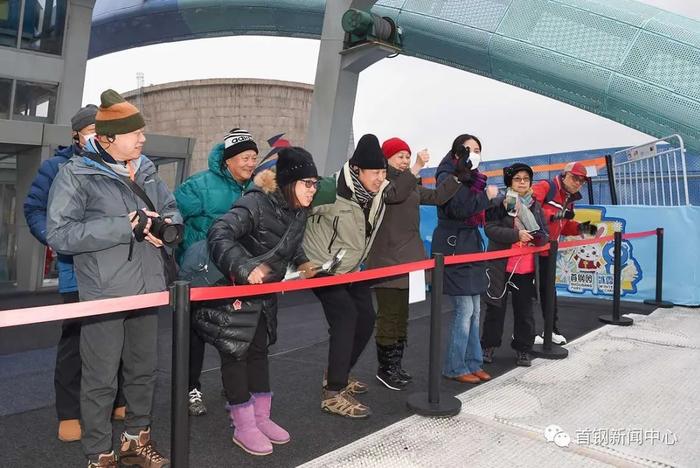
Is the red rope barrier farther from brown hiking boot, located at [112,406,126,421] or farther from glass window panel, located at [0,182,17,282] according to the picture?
glass window panel, located at [0,182,17,282]

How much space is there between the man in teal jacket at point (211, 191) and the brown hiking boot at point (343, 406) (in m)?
0.79

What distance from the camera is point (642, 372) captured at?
421cm

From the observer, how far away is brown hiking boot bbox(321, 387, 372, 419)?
3283mm

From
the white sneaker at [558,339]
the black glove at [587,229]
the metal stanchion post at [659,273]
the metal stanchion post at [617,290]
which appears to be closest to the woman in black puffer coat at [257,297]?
the white sneaker at [558,339]

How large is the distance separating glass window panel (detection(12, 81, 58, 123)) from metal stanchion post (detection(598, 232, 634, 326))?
1160 cm

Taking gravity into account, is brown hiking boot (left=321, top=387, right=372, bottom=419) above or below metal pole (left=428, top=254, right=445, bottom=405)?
below

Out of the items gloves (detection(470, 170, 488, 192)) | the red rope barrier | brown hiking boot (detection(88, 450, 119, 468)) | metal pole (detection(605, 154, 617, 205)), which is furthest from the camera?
metal pole (detection(605, 154, 617, 205))

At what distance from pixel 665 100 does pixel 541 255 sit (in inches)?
345

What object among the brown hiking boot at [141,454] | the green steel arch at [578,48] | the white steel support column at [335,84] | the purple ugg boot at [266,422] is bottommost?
the brown hiking boot at [141,454]

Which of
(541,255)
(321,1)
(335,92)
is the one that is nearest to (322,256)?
(541,255)

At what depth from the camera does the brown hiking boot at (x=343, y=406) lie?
3283mm

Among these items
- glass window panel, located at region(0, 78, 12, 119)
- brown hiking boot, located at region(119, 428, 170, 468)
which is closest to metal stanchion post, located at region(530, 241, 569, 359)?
brown hiking boot, located at region(119, 428, 170, 468)

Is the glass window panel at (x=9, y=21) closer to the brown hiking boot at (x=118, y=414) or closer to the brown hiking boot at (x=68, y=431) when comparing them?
the brown hiking boot at (x=118, y=414)

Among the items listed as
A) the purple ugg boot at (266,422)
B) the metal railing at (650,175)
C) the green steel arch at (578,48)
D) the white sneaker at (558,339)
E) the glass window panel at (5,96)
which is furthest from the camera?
the green steel arch at (578,48)
